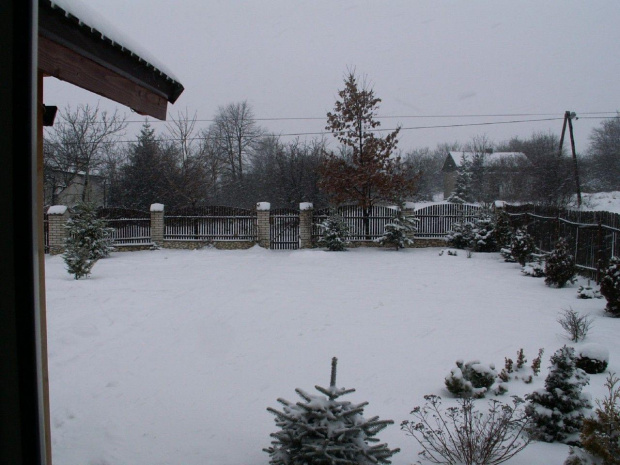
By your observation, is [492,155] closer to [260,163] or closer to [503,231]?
[260,163]

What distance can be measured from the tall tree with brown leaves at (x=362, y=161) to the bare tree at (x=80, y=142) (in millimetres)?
9191

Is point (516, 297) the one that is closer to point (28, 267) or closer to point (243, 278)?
point (243, 278)

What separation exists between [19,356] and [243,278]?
9747mm

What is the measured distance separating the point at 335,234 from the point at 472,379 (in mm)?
11412

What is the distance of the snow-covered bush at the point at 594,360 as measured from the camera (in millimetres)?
4543

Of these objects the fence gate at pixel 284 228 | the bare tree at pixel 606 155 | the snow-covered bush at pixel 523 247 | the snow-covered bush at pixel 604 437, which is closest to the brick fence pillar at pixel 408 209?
the fence gate at pixel 284 228

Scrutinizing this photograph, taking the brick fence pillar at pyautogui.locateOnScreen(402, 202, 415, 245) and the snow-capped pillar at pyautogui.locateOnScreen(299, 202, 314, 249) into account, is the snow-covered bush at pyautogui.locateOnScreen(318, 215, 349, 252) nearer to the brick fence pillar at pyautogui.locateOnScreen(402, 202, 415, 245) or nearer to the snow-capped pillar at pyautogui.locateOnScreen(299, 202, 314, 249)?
the snow-capped pillar at pyautogui.locateOnScreen(299, 202, 314, 249)

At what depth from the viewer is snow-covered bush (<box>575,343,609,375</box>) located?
14.9 ft

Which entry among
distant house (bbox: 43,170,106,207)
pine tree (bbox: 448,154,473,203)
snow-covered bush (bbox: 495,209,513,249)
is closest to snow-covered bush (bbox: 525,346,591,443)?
snow-covered bush (bbox: 495,209,513,249)

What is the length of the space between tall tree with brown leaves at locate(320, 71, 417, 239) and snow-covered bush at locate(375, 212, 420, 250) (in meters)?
0.90

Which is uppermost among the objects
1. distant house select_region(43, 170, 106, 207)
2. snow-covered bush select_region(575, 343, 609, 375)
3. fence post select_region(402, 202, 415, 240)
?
distant house select_region(43, 170, 106, 207)

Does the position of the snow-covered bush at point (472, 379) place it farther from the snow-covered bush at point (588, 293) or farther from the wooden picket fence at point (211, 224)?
the wooden picket fence at point (211, 224)

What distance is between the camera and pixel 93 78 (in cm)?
245

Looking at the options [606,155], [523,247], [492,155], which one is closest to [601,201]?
[606,155]
